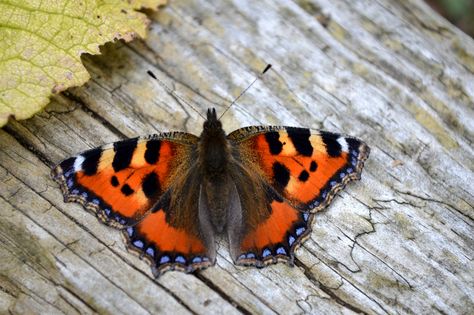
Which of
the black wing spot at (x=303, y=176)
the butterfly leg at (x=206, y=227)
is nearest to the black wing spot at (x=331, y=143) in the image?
the black wing spot at (x=303, y=176)

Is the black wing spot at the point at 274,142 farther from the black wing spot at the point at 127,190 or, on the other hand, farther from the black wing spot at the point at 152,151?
the black wing spot at the point at 127,190

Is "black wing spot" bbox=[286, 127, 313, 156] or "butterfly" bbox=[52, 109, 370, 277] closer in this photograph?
"butterfly" bbox=[52, 109, 370, 277]

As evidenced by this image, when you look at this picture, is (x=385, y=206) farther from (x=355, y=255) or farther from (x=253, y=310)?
(x=253, y=310)

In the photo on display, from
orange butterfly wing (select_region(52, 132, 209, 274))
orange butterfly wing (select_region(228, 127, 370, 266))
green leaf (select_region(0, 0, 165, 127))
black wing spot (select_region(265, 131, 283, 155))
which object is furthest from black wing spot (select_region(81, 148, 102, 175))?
black wing spot (select_region(265, 131, 283, 155))

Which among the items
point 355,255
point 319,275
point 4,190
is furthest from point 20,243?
point 355,255

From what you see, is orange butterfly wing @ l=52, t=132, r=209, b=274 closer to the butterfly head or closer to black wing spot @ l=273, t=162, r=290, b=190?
the butterfly head

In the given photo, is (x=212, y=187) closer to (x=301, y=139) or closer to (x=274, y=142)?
(x=274, y=142)
